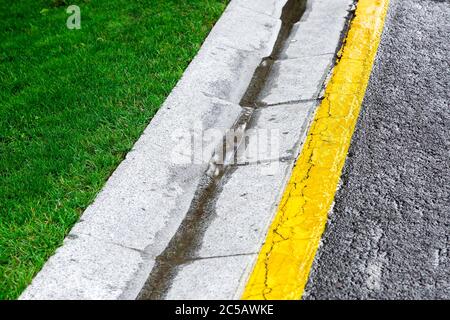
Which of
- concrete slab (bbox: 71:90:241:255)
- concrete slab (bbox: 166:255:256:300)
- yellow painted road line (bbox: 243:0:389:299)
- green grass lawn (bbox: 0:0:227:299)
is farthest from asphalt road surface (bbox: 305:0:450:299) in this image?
green grass lawn (bbox: 0:0:227:299)

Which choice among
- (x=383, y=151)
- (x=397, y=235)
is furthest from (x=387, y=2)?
(x=397, y=235)

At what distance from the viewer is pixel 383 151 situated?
2979mm

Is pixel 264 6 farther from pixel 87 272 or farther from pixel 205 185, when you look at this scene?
pixel 87 272

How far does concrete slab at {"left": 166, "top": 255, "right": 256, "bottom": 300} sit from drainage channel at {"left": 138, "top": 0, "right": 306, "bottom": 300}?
0.05 m

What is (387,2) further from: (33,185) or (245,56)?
(33,185)

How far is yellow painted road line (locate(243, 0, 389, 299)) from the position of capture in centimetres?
234

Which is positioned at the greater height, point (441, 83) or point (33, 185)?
point (441, 83)

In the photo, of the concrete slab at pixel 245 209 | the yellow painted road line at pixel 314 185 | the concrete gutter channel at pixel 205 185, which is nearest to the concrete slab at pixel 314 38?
the concrete gutter channel at pixel 205 185

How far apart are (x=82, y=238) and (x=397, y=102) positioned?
1.80 m

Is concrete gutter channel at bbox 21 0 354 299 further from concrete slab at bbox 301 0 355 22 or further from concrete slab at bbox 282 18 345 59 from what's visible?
concrete slab at bbox 301 0 355 22

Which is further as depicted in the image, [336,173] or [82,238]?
[336,173]

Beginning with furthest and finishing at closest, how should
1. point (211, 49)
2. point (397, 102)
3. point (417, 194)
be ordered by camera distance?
point (211, 49), point (397, 102), point (417, 194)

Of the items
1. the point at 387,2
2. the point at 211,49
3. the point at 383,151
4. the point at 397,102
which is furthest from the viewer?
the point at 387,2

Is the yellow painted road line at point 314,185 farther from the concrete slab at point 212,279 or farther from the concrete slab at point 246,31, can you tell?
the concrete slab at point 246,31
